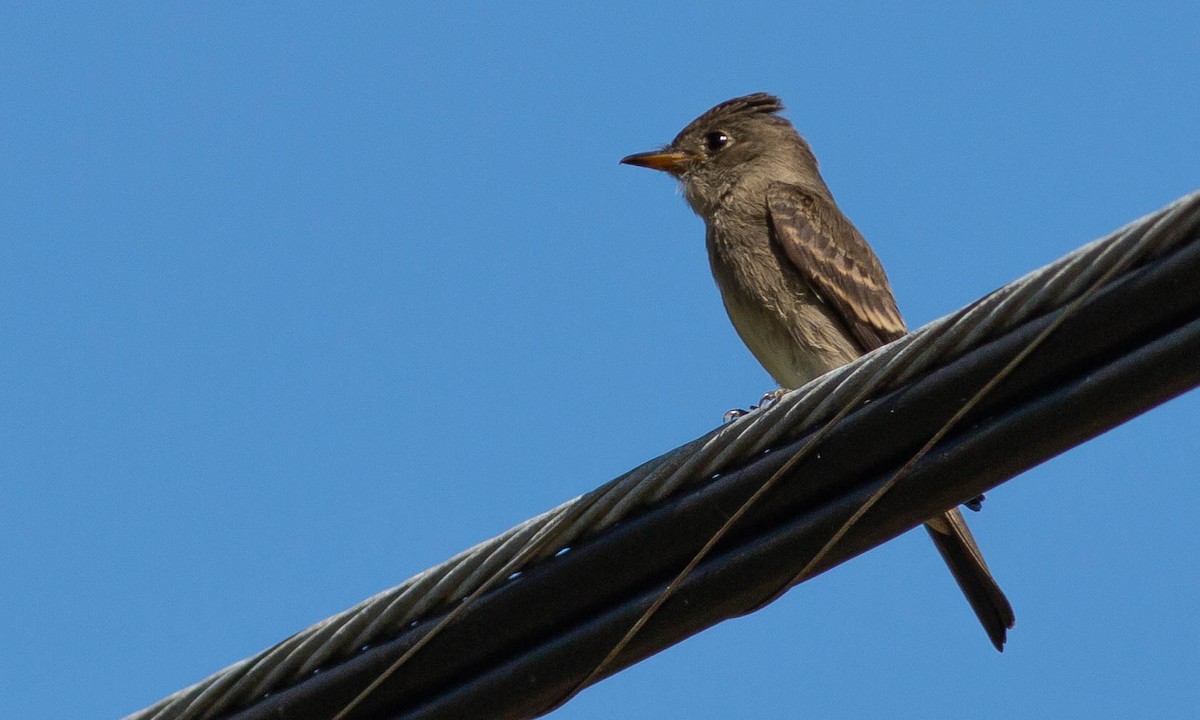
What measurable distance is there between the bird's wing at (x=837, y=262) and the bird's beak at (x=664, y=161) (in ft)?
2.69

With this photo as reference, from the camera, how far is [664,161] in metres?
9.79

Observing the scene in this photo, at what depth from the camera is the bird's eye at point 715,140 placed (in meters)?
9.91

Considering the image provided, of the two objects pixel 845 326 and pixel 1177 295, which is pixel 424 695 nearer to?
pixel 1177 295

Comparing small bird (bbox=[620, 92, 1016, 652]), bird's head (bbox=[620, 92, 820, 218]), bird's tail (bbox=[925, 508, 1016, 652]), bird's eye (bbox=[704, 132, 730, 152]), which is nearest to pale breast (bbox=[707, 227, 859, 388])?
small bird (bbox=[620, 92, 1016, 652])

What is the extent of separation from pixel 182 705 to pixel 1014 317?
2307mm

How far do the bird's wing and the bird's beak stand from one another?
32.3 inches

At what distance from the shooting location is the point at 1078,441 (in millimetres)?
4172

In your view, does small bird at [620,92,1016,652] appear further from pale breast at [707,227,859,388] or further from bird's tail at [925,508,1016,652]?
bird's tail at [925,508,1016,652]

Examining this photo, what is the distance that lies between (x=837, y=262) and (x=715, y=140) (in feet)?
5.65

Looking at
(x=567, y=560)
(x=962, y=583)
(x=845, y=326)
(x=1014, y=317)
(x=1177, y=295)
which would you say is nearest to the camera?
(x=1177, y=295)

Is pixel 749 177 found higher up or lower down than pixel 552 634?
higher up

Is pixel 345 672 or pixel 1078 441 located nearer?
pixel 1078 441

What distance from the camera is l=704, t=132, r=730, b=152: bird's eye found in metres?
9.91

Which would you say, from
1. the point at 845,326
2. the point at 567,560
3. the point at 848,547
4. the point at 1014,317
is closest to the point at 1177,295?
the point at 1014,317
